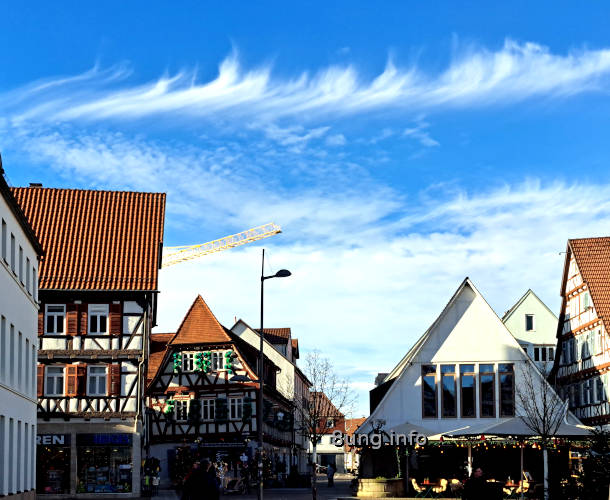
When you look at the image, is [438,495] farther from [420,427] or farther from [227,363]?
[227,363]

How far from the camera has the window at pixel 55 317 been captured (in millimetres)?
44000

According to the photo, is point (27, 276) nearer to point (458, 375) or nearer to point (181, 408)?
point (458, 375)

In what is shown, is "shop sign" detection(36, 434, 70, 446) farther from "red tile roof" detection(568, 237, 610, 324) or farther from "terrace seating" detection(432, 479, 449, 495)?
"red tile roof" detection(568, 237, 610, 324)

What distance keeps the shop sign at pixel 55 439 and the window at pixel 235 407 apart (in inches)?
753

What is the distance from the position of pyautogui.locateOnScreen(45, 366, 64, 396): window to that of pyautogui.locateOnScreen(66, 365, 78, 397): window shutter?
31cm

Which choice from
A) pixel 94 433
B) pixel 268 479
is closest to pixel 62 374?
pixel 94 433

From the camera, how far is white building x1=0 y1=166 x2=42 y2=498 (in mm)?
29766

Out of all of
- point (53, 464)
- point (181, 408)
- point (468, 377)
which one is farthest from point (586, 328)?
point (53, 464)

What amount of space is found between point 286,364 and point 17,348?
5530 cm

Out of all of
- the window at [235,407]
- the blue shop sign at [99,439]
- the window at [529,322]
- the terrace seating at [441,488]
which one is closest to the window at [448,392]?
the terrace seating at [441,488]

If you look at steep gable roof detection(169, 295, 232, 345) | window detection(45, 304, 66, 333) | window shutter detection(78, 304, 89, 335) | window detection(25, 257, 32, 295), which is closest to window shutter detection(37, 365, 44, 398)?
window detection(45, 304, 66, 333)

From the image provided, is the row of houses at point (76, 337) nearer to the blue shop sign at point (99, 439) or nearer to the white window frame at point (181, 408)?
the blue shop sign at point (99, 439)

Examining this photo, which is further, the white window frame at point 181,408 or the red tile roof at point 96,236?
the white window frame at point 181,408

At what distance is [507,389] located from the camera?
4662 cm
